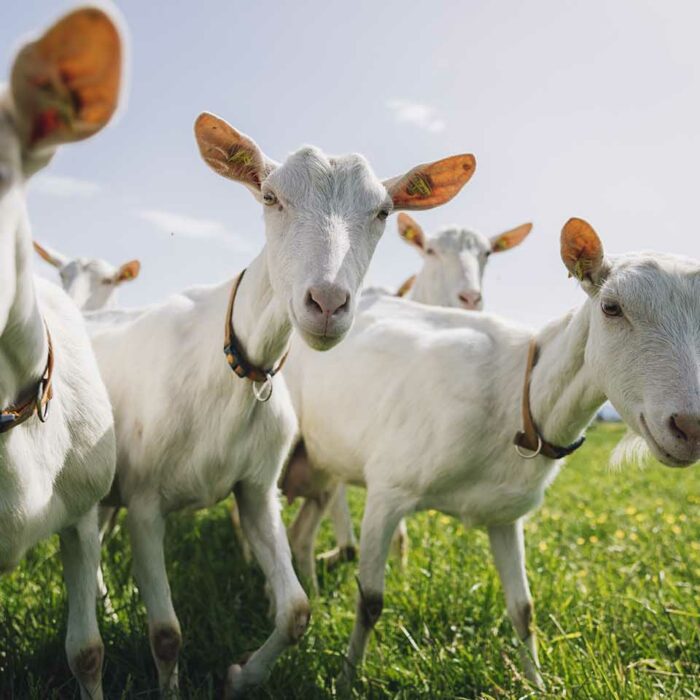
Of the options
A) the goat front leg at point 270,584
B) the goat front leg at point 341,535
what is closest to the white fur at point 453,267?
the goat front leg at point 341,535

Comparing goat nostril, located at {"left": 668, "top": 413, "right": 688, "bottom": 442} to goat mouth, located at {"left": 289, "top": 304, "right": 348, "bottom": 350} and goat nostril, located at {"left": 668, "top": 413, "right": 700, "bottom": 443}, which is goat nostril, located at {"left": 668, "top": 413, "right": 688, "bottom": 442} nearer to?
goat nostril, located at {"left": 668, "top": 413, "right": 700, "bottom": 443}

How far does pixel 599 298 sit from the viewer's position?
124 inches

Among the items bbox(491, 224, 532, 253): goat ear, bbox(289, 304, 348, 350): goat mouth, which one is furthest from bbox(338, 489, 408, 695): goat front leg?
bbox(491, 224, 532, 253): goat ear

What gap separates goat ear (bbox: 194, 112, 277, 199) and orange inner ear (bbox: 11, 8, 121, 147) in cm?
158

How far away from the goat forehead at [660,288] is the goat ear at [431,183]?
812mm

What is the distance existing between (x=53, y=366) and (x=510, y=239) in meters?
5.33

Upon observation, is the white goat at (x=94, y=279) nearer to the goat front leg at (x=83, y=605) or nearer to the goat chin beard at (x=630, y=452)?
the goat front leg at (x=83, y=605)

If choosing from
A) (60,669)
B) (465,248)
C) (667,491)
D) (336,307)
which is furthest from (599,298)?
(667,491)

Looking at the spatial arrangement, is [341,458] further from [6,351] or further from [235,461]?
[6,351]

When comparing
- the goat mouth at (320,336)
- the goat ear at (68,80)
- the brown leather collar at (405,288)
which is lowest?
the brown leather collar at (405,288)

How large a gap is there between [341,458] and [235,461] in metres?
1.38

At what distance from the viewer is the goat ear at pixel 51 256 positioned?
8.42m

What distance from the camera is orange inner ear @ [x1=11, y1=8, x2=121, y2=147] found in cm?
142

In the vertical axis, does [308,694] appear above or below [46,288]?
below
